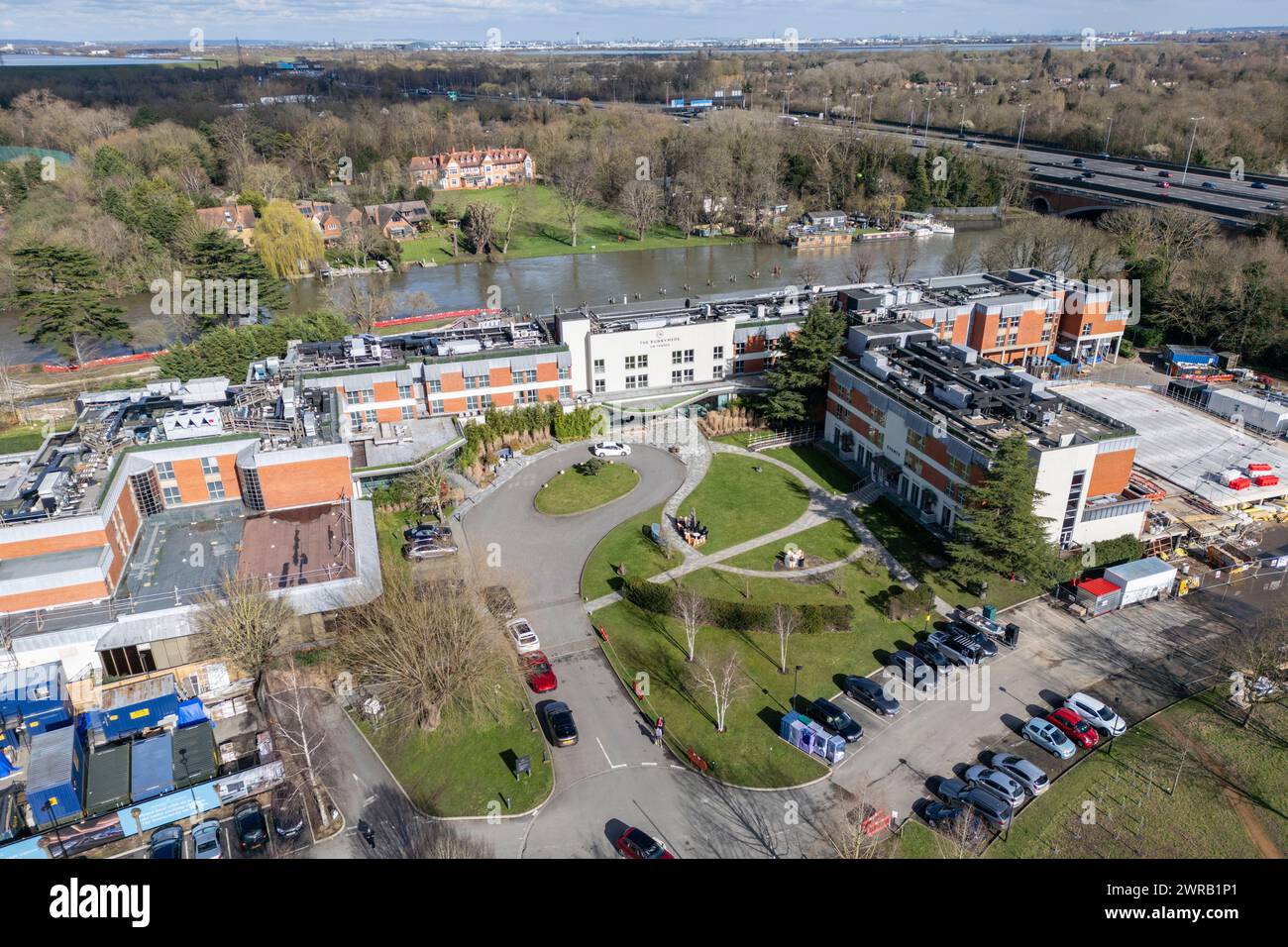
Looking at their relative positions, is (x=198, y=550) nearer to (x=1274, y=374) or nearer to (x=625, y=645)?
(x=625, y=645)

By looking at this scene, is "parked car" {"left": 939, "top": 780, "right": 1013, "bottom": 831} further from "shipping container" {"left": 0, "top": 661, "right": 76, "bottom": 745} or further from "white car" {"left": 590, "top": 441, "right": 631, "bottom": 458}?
"shipping container" {"left": 0, "top": 661, "right": 76, "bottom": 745}

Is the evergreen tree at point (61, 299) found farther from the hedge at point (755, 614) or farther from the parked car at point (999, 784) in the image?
the parked car at point (999, 784)

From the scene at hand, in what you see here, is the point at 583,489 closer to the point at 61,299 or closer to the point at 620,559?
the point at 620,559

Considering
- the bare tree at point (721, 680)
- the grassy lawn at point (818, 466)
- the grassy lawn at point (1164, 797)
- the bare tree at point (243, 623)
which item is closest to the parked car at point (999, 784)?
the grassy lawn at point (1164, 797)

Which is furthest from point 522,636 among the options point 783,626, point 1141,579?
point 1141,579

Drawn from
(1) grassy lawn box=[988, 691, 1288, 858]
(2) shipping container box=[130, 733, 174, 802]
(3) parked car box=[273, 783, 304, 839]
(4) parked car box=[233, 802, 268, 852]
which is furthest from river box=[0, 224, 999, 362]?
(4) parked car box=[233, 802, 268, 852]

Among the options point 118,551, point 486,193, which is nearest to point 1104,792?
point 118,551
